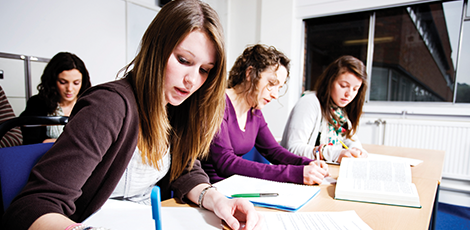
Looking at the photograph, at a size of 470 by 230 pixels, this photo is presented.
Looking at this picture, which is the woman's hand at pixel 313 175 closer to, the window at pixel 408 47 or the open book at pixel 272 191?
the open book at pixel 272 191

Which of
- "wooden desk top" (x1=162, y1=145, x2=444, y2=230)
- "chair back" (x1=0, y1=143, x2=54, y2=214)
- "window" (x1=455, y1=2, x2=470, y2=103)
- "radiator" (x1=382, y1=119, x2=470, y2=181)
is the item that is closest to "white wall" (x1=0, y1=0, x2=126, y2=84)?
"chair back" (x1=0, y1=143, x2=54, y2=214)

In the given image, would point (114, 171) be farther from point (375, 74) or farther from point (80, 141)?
point (375, 74)

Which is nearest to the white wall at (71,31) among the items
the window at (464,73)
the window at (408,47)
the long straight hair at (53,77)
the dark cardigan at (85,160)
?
the long straight hair at (53,77)

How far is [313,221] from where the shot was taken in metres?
0.63

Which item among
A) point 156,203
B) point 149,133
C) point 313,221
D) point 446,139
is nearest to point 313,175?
point 313,221

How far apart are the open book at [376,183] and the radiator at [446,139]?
205 cm

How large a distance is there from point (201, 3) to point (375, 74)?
297 centimetres

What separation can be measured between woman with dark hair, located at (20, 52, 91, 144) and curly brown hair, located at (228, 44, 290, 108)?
141 cm

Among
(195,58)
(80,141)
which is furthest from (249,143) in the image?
(80,141)

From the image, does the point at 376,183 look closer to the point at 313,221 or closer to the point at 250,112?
the point at 313,221

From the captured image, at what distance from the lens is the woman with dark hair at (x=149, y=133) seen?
47cm

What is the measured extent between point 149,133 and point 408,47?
3210 mm

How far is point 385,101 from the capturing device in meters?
3.09

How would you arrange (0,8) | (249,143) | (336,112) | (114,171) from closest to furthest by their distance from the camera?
(114,171) < (249,143) < (336,112) < (0,8)
